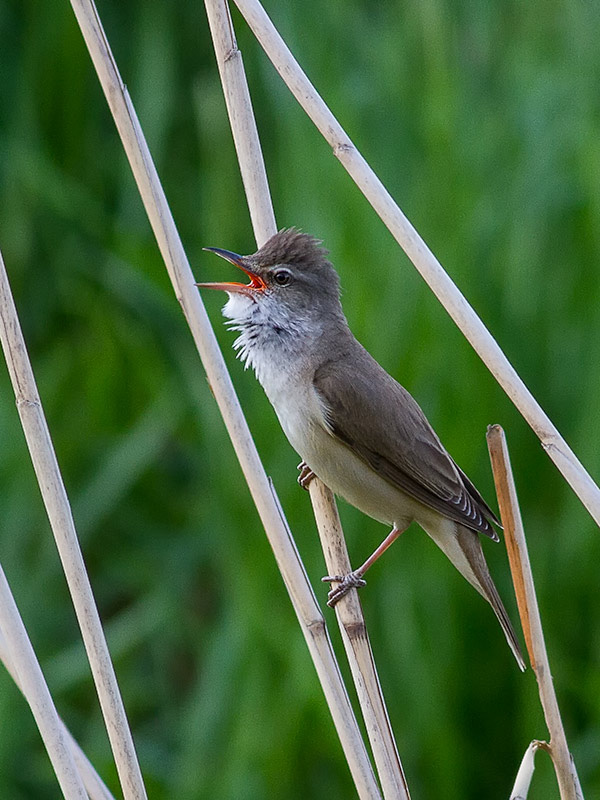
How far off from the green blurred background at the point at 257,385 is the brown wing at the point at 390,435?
0.56 m

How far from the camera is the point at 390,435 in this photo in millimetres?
3141

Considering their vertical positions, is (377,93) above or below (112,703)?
above

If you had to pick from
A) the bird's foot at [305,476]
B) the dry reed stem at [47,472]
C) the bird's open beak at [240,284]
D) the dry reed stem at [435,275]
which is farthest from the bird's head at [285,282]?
the dry reed stem at [47,472]

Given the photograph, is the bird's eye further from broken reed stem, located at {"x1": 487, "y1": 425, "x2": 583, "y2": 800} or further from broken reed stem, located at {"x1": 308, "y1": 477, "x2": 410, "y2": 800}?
broken reed stem, located at {"x1": 487, "y1": 425, "x2": 583, "y2": 800}

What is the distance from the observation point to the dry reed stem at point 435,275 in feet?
7.48

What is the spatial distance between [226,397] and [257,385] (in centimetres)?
141

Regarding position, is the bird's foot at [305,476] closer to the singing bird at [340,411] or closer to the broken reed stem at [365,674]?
the singing bird at [340,411]

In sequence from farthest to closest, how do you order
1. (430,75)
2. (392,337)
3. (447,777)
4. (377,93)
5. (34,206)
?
(34,206), (377,93), (430,75), (392,337), (447,777)

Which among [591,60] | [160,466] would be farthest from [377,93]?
[160,466]

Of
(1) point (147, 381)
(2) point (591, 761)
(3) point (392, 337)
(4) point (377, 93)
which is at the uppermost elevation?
(4) point (377, 93)

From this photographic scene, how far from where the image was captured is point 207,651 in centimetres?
397

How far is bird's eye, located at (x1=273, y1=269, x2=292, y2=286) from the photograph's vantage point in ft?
9.92

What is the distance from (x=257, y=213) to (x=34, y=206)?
2.46 metres

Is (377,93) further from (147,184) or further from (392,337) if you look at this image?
(147,184)
